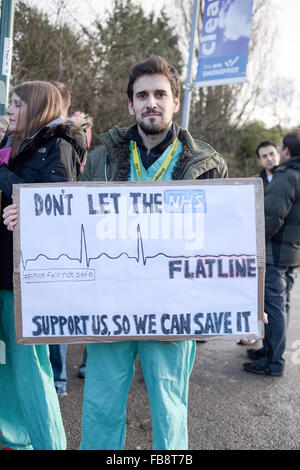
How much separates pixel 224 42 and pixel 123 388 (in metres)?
4.77

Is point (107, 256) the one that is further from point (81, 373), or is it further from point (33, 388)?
point (81, 373)

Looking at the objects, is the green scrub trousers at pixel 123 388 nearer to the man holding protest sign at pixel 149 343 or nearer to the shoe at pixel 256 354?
the man holding protest sign at pixel 149 343

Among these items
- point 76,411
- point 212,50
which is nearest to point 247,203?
point 76,411

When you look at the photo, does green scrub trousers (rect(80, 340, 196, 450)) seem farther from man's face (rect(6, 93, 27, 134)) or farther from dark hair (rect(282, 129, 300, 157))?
dark hair (rect(282, 129, 300, 157))

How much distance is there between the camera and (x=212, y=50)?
550cm

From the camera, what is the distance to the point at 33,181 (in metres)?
2.35

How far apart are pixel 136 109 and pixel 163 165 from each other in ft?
1.05

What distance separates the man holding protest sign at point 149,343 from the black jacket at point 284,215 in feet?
6.24

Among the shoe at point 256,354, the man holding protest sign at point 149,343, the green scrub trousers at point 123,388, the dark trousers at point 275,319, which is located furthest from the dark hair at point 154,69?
the shoe at point 256,354

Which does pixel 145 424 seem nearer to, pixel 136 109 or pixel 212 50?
pixel 136 109

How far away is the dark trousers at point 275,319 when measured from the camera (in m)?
4.00

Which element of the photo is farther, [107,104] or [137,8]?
[137,8]

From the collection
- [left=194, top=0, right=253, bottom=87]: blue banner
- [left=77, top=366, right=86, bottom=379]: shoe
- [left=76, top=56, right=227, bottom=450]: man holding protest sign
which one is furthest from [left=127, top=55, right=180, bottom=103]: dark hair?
[left=194, top=0, right=253, bottom=87]: blue banner

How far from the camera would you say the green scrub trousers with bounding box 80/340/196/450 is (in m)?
1.98
